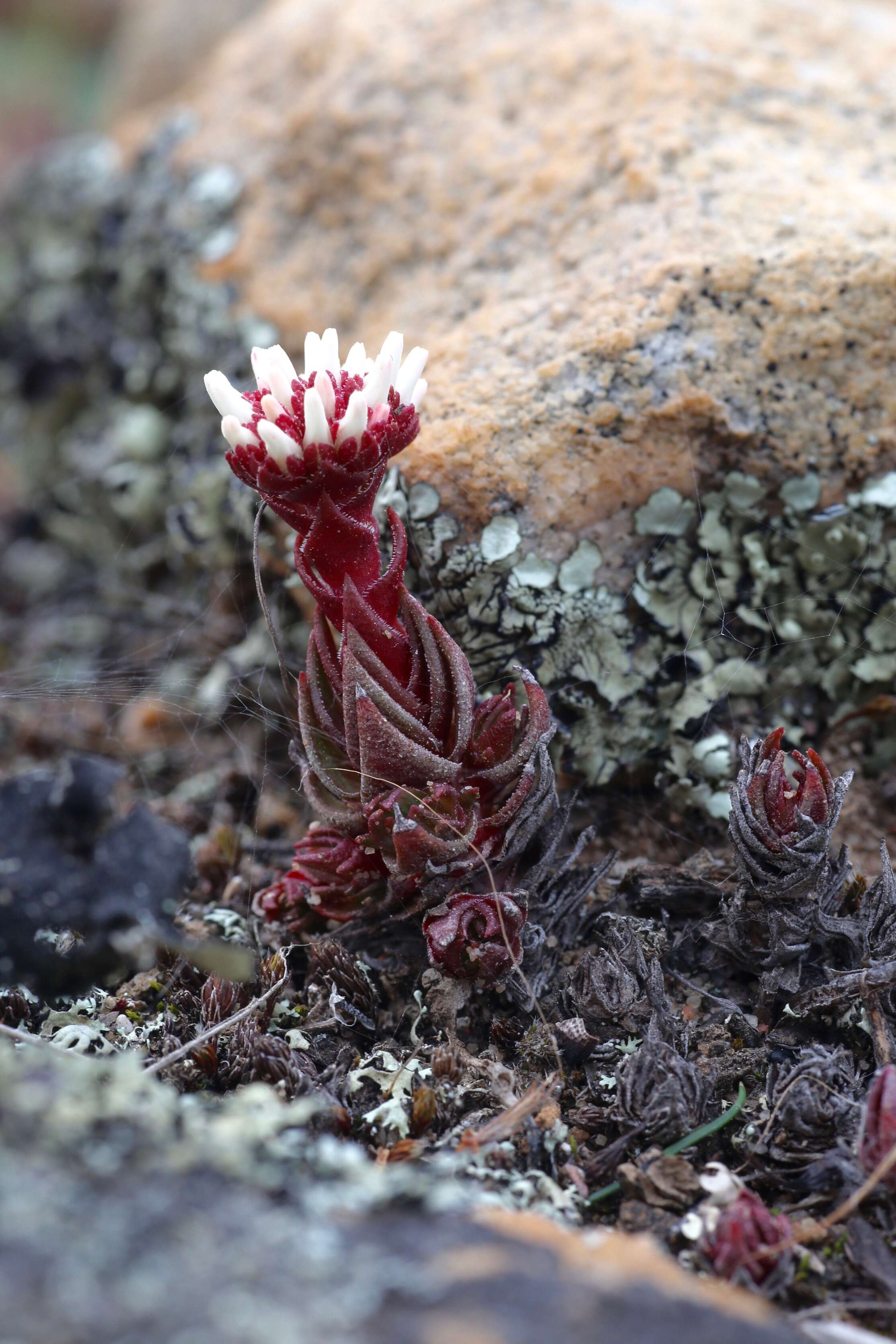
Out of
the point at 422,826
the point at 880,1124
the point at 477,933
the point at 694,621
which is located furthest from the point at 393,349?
the point at 880,1124

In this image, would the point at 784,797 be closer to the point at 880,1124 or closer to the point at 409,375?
the point at 880,1124

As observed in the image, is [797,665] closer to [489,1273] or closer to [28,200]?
[489,1273]

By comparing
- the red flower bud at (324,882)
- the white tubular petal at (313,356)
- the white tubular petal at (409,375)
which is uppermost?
the white tubular petal at (313,356)

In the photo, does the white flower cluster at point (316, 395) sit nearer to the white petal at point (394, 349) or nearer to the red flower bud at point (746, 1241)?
the white petal at point (394, 349)

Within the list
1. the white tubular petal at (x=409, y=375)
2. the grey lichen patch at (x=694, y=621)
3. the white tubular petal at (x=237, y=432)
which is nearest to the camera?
the white tubular petal at (x=237, y=432)

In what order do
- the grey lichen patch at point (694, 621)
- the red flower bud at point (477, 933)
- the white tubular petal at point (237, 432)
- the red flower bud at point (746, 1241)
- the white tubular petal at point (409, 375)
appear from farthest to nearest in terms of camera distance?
the grey lichen patch at point (694, 621) → the white tubular petal at point (409, 375) → the red flower bud at point (477, 933) → the white tubular petal at point (237, 432) → the red flower bud at point (746, 1241)

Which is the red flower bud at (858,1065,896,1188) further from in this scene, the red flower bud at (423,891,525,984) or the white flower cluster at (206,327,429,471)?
the white flower cluster at (206,327,429,471)

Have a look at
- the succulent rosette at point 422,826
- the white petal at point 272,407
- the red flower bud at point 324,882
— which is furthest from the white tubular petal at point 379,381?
the red flower bud at point 324,882

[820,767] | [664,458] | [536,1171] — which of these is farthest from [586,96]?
[536,1171]
